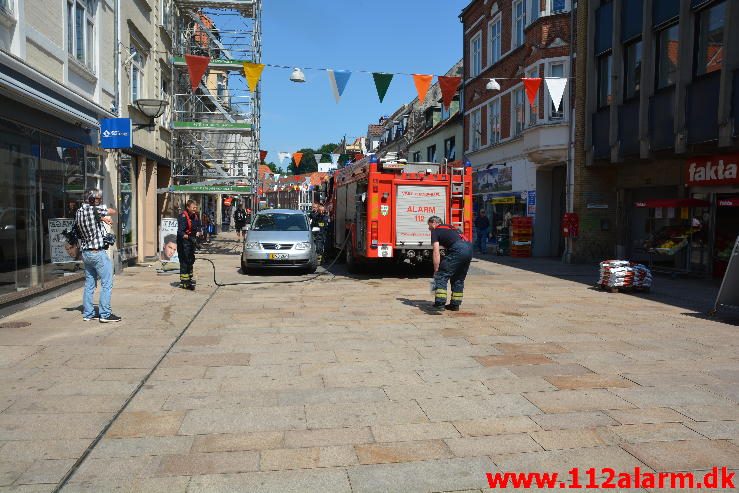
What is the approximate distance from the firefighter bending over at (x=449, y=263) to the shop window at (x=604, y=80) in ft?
33.5

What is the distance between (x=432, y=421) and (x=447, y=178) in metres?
10.4

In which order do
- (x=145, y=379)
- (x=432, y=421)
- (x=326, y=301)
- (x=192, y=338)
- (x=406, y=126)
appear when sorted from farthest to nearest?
(x=406, y=126) < (x=326, y=301) < (x=192, y=338) < (x=145, y=379) < (x=432, y=421)

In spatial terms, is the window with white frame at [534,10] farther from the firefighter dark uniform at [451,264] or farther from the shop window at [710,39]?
the firefighter dark uniform at [451,264]

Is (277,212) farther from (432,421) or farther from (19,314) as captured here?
(432,421)

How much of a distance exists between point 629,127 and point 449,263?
9.16 metres

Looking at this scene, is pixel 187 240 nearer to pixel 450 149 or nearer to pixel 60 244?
pixel 60 244

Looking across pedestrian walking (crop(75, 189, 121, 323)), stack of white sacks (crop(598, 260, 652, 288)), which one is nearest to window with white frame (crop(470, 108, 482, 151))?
stack of white sacks (crop(598, 260, 652, 288))

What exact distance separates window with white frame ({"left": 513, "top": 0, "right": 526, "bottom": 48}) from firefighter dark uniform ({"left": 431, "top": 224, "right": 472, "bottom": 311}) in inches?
595

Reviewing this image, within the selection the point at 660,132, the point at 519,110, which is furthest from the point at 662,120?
the point at 519,110

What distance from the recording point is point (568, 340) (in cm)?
762

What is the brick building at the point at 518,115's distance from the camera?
19.8 metres

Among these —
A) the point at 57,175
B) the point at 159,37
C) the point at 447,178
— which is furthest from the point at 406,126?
the point at 57,175

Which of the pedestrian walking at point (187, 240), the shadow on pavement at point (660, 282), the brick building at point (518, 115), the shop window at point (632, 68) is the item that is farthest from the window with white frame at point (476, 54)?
the pedestrian walking at point (187, 240)

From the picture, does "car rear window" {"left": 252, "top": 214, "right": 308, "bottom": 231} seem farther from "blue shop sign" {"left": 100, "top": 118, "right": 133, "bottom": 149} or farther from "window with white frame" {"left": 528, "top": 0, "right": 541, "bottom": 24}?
"window with white frame" {"left": 528, "top": 0, "right": 541, "bottom": 24}
